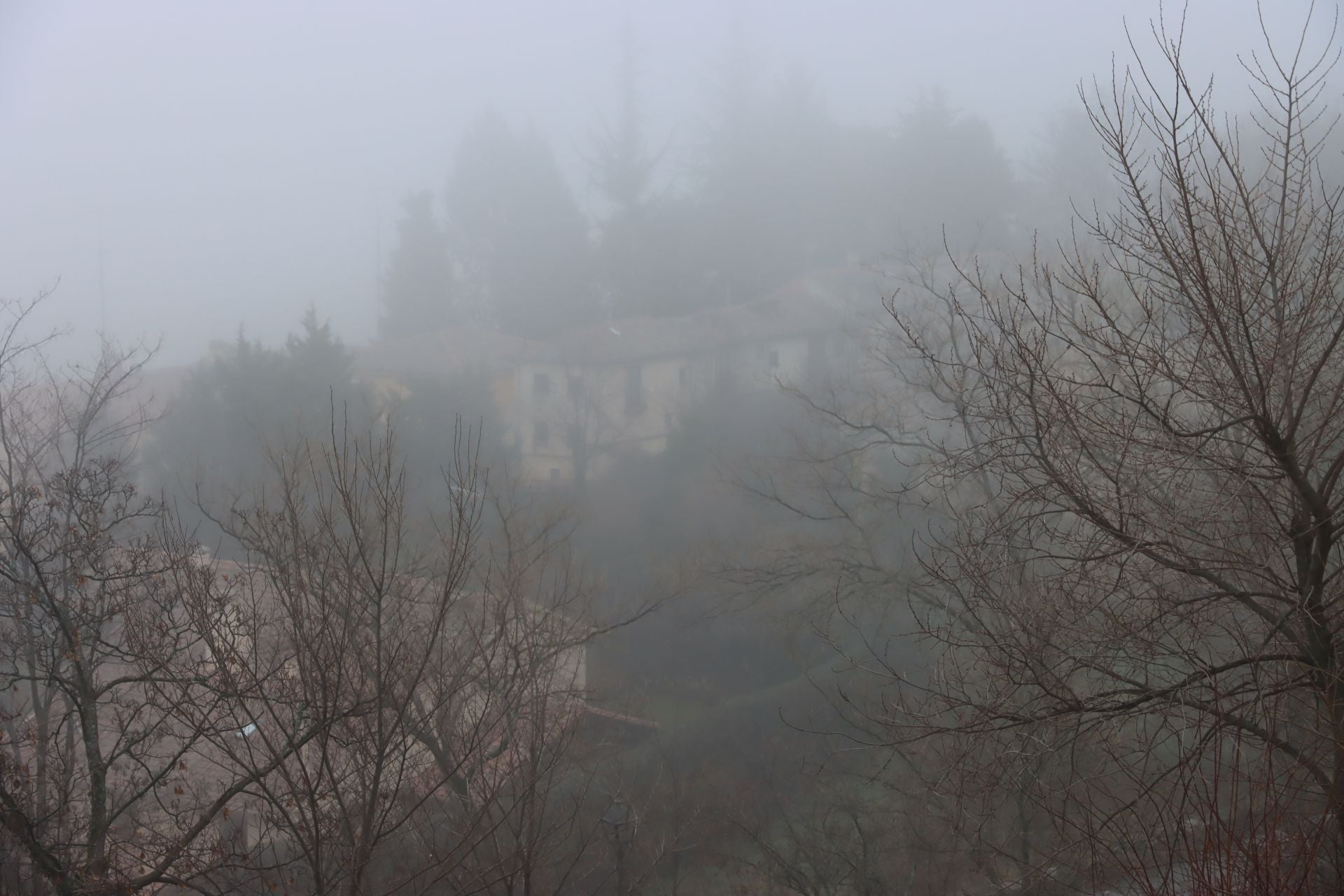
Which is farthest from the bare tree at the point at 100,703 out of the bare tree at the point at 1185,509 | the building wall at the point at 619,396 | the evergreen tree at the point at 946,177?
the evergreen tree at the point at 946,177

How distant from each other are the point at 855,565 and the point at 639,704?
5872 millimetres

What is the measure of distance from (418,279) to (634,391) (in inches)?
554

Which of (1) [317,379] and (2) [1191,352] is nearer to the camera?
(2) [1191,352]

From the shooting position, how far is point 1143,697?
446 cm

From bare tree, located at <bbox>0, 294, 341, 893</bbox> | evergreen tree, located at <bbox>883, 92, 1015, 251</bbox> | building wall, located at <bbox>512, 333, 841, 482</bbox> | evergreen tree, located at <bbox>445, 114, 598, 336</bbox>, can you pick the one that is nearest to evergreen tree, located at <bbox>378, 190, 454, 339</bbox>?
evergreen tree, located at <bbox>445, 114, 598, 336</bbox>

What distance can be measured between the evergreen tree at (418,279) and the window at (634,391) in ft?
34.1

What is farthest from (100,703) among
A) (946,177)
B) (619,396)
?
(946,177)

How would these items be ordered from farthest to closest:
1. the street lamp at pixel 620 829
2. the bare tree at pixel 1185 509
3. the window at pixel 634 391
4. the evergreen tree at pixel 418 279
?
1. the evergreen tree at pixel 418 279
2. the window at pixel 634 391
3. the street lamp at pixel 620 829
4. the bare tree at pixel 1185 509

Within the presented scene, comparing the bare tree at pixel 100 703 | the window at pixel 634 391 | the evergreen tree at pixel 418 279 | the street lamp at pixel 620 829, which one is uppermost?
the evergreen tree at pixel 418 279

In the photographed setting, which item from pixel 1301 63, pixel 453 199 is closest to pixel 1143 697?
pixel 1301 63

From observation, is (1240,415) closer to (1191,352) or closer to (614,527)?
(1191,352)

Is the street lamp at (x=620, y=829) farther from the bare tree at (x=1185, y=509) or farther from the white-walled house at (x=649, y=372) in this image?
the white-walled house at (x=649, y=372)

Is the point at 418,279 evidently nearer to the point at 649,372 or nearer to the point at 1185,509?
the point at 649,372

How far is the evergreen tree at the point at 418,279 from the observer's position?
122 feet
